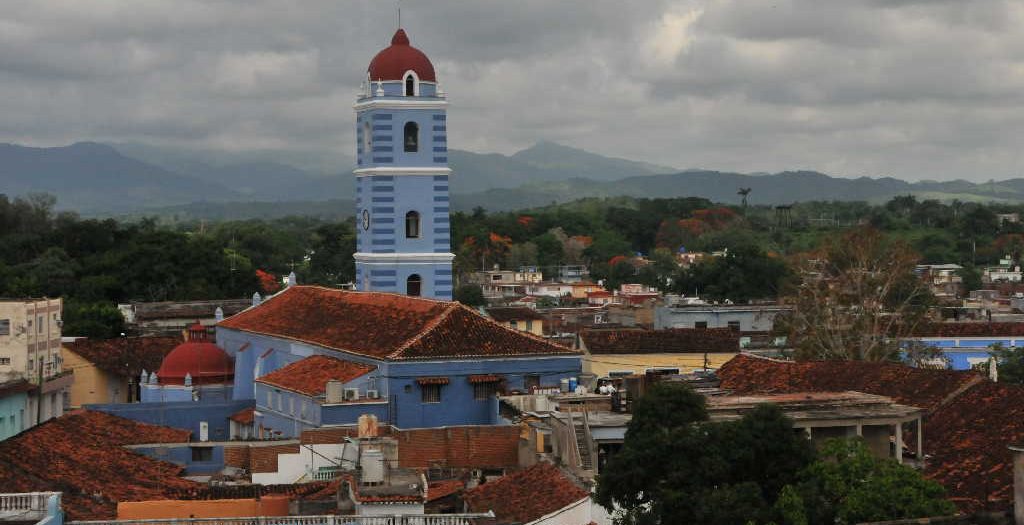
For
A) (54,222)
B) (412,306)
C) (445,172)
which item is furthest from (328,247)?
(412,306)

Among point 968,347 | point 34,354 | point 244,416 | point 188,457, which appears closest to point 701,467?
point 188,457

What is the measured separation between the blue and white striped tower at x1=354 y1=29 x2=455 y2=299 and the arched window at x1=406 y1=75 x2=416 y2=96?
24 mm

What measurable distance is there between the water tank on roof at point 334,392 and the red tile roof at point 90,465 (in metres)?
3.24

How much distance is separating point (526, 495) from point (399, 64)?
778 inches

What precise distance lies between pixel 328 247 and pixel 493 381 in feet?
217

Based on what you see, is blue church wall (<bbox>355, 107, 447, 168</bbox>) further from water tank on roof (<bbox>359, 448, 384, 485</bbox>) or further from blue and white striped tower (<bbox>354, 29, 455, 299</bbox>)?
water tank on roof (<bbox>359, 448, 384, 485</bbox>)

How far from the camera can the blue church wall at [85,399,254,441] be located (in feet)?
128

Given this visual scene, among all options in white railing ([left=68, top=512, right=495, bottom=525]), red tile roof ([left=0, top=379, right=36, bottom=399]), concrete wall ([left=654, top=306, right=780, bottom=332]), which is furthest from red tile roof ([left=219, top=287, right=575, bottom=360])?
concrete wall ([left=654, top=306, right=780, bottom=332])

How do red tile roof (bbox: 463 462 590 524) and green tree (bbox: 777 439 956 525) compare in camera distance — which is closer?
green tree (bbox: 777 439 956 525)

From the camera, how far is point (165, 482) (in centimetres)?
2931

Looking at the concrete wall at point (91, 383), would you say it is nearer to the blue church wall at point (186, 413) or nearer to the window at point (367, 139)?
the blue church wall at point (186, 413)

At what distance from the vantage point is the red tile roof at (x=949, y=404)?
26016 millimetres

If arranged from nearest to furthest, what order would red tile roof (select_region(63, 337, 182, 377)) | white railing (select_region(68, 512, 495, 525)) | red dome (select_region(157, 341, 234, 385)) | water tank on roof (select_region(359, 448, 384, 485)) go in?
white railing (select_region(68, 512, 495, 525)), water tank on roof (select_region(359, 448, 384, 485)), red dome (select_region(157, 341, 234, 385)), red tile roof (select_region(63, 337, 182, 377))

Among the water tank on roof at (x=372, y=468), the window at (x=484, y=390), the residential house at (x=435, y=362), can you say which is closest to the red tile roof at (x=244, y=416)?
the residential house at (x=435, y=362)
